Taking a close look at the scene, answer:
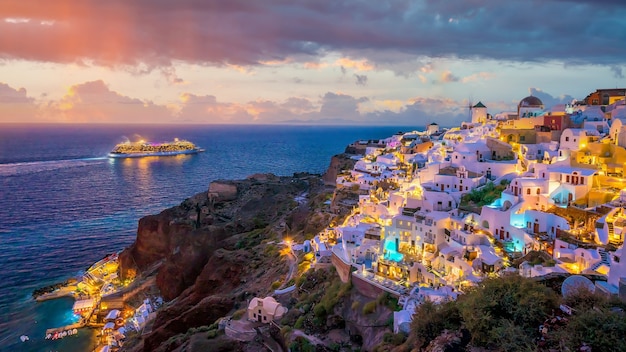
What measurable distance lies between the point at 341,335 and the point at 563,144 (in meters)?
23.1

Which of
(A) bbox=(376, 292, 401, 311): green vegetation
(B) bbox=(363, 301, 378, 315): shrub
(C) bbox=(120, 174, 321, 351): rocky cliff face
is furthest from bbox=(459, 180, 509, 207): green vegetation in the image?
(C) bbox=(120, 174, 321, 351): rocky cliff face

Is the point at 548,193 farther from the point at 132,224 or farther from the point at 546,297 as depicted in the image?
the point at 132,224

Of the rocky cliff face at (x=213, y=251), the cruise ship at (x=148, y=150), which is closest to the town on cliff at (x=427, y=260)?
the rocky cliff face at (x=213, y=251)

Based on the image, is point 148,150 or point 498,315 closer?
point 498,315

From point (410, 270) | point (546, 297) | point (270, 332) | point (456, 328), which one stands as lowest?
point (270, 332)

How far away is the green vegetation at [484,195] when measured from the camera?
31.6m

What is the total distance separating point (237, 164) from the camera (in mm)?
139500

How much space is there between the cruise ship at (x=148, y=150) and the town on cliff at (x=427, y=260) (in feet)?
371

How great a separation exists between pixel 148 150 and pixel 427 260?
508 ft

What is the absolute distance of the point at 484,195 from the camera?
32.6 meters

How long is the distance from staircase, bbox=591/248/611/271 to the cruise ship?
508ft

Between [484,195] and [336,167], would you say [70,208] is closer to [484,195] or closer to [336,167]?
[336,167]

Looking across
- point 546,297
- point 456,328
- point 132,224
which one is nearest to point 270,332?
point 456,328

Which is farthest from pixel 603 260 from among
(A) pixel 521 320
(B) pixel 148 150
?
(B) pixel 148 150
